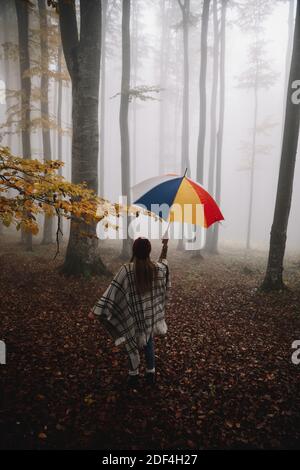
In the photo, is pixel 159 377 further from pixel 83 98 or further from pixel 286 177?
pixel 83 98

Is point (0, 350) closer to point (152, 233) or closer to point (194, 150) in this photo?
point (152, 233)

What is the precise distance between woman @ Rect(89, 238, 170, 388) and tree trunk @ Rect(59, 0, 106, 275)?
4.25 metres

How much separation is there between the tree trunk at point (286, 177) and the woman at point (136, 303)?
529 centimetres

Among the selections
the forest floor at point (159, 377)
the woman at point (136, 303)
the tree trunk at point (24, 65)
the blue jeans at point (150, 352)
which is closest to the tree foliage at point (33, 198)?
the woman at point (136, 303)

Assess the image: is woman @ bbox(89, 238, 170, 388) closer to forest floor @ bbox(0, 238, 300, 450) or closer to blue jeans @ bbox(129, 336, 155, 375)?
blue jeans @ bbox(129, 336, 155, 375)

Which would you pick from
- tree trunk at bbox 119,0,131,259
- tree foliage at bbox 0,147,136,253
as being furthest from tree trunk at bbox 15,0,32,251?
tree foliage at bbox 0,147,136,253

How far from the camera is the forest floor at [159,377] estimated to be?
11.0ft

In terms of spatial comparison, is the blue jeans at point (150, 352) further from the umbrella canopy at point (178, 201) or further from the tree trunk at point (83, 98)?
the tree trunk at point (83, 98)

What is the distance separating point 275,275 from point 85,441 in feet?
22.1

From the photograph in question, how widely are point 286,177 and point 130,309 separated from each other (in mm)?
6420

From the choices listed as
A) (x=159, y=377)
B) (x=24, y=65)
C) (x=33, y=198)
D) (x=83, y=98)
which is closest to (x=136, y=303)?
(x=159, y=377)

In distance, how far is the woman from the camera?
3.70 m

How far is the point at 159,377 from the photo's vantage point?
4422 mm

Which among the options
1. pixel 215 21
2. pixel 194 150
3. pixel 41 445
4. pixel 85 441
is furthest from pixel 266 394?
pixel 194 150
